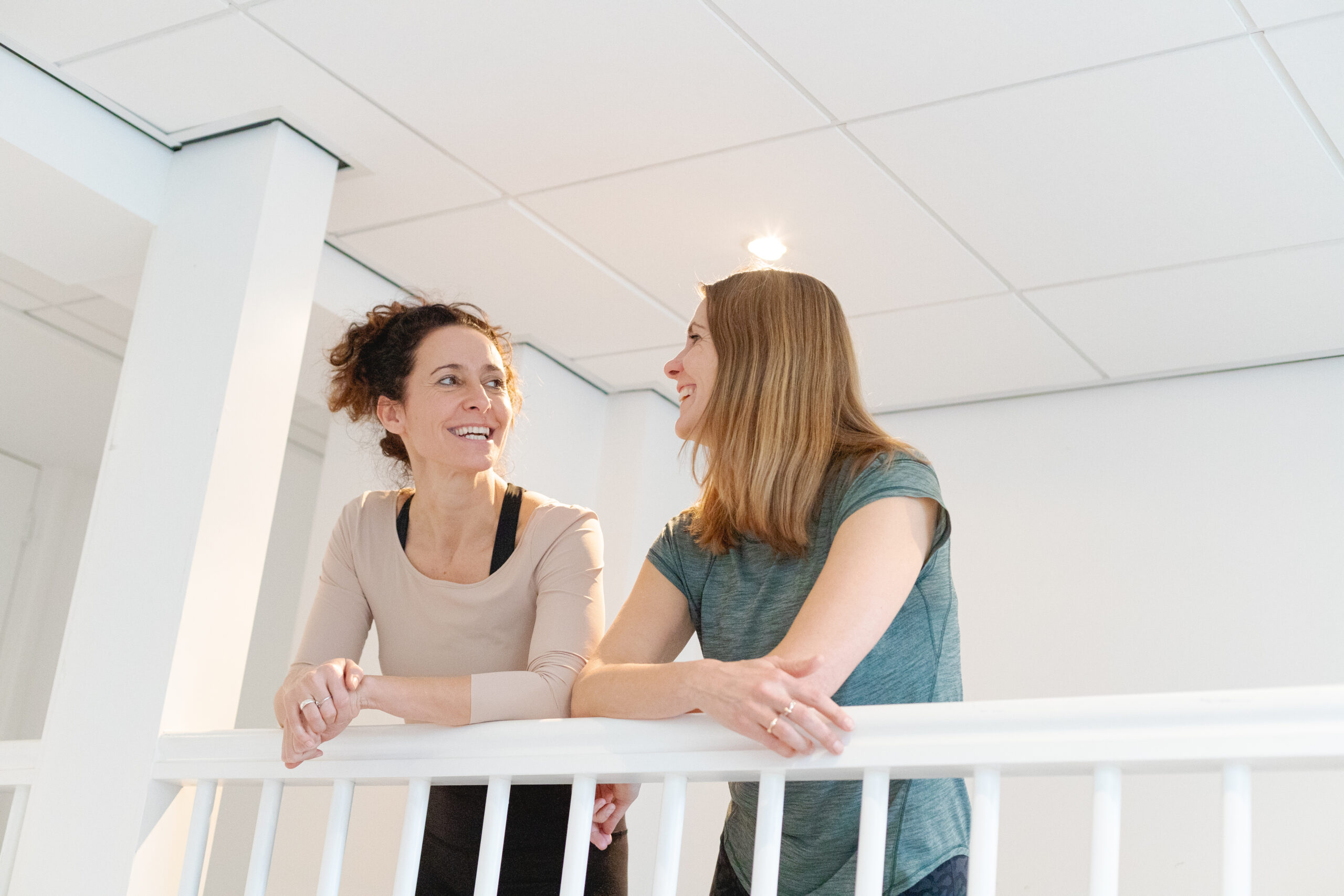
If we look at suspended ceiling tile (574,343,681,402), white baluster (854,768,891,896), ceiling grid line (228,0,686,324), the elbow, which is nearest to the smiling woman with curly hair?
the elbow

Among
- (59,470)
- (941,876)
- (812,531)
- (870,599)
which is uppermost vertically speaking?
(59,470)

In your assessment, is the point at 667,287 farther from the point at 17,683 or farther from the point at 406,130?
the point at 17,683

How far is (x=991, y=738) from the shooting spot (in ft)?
3.32

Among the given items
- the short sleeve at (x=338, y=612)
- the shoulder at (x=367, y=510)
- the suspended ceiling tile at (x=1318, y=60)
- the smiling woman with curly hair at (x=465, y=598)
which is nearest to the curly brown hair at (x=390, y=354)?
the smiling woman with curly hair at (x=465, y=598)

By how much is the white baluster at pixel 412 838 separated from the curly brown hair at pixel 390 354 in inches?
37.9

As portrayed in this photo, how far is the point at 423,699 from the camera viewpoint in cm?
153

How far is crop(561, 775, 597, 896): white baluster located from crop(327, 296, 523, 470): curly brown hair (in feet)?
3.51

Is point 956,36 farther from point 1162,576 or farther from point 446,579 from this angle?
point 1162,576

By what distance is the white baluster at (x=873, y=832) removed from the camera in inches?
40.4

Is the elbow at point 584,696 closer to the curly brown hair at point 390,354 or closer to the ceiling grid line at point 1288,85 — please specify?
the curly brown hair at point 390,354

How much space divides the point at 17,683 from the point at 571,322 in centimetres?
312

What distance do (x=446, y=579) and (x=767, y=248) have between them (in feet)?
5.22

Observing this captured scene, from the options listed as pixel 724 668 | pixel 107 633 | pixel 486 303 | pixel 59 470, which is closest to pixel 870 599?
pixel 724 668

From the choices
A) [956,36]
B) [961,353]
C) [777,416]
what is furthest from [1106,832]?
[961,353]
